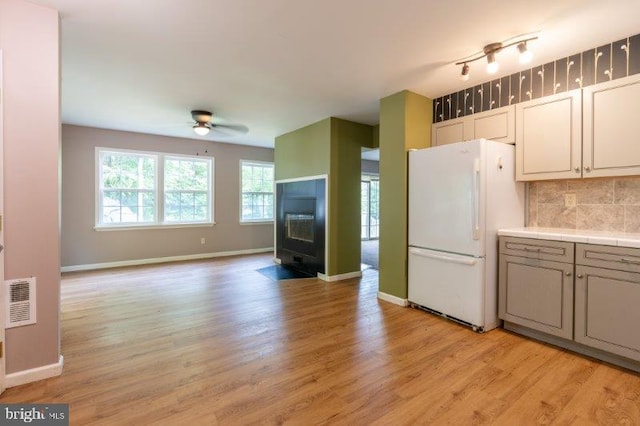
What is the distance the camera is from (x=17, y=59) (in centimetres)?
188

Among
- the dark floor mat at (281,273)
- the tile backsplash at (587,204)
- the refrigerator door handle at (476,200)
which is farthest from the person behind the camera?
the dark floor mat at (281,273)

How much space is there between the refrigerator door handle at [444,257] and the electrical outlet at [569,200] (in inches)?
42.1

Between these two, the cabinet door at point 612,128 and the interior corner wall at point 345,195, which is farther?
the interior corner wall at point 345,195

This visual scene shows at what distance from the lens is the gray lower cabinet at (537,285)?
2.36 m

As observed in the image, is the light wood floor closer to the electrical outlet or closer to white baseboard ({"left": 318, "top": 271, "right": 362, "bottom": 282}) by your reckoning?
white baseboard ({"left": 318, "top": 271, "right": 362, "bottom": 282})

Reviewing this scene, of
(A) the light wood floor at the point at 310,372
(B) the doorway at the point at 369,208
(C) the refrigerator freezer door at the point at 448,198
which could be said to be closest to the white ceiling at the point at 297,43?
(C) the refrigerator freezer door at the point at 448,198

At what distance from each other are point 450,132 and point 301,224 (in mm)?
2751

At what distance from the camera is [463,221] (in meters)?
2.81

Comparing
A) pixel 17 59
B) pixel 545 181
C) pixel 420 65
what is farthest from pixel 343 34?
pixel 545 181

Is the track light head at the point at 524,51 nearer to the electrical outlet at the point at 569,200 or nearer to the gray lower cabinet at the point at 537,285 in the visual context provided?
the electrical outlet at the point at 569,200

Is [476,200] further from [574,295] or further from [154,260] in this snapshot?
[154,260]

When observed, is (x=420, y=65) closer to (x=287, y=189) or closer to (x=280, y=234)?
(x=287, y=189)

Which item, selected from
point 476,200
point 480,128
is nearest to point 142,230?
point 476,200

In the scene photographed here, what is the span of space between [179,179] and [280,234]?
236 centimetres
